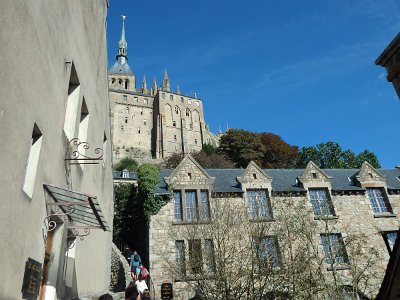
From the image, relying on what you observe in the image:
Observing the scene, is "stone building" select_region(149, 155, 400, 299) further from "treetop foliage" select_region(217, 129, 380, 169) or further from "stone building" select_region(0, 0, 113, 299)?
"treetop foliage" select_region(217, 129, 380, 169)

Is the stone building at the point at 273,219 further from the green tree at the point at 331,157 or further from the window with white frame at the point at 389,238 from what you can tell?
the green tree at the point at 331,157

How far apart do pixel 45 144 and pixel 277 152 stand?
53.8 meters

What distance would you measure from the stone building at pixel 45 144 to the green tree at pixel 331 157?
47.6 m

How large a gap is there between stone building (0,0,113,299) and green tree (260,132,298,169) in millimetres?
48605

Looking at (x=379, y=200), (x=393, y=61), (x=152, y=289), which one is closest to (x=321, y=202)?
(x=379, y=200)

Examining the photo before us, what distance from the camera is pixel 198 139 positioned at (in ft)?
284

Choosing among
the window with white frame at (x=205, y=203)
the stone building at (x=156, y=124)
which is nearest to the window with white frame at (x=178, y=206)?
the window with white frame at (x=205, y=203)

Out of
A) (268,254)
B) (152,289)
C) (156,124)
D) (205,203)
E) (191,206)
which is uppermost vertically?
(156,124)

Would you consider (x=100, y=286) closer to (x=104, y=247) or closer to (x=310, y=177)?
(x=104, y=247)

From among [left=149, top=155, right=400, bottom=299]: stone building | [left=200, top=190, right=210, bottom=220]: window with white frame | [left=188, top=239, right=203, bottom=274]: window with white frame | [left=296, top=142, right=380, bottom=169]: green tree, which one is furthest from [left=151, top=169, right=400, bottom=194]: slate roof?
[left=296, top=142, right=380, bottom=169]: green tree

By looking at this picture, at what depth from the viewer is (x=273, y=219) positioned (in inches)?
714

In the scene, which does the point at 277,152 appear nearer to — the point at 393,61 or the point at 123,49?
the point at 393,61

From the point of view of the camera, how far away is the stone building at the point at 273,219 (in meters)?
14.7

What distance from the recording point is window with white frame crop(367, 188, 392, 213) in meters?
20.9
